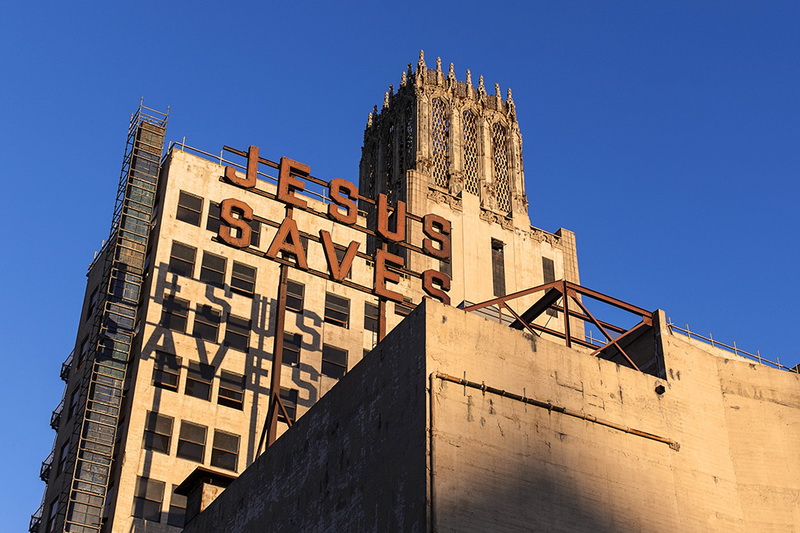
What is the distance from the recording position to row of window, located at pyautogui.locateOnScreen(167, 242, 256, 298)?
6562cm

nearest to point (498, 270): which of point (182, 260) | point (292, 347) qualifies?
point (292, 347)

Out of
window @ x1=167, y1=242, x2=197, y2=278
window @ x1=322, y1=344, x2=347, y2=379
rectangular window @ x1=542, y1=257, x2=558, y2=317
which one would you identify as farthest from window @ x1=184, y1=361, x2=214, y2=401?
rectangular window @ x1=542, y1=257, x2=558, y2=317

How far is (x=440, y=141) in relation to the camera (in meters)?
94.5

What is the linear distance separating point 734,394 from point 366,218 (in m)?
45.1

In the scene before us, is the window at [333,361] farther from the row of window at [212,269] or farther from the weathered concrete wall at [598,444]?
the weathered concrete wall at [598,444]

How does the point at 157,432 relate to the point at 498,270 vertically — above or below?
below

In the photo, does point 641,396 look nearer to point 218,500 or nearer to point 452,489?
point 452,489

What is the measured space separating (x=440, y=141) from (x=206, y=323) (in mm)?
36146

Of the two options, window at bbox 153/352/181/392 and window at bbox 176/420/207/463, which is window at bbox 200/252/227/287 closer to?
window at bbox 153/352/181/392

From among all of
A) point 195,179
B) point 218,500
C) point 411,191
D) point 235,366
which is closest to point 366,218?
point 411,191

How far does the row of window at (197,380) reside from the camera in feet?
201

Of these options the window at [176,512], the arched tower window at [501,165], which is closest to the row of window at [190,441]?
the window at [176,512]

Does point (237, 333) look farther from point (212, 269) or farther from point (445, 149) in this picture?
point (445, 149)

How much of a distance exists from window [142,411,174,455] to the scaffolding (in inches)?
67.3
